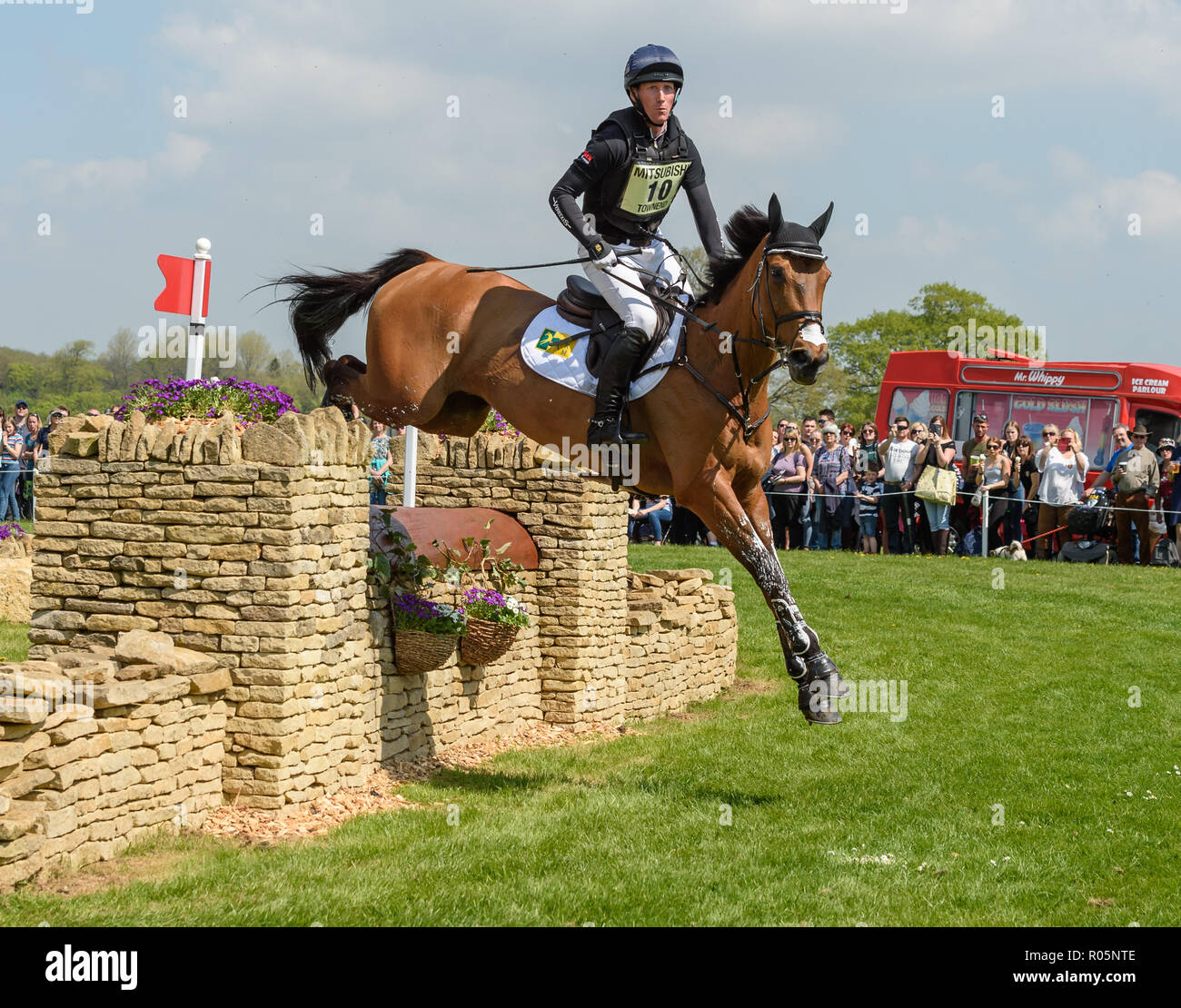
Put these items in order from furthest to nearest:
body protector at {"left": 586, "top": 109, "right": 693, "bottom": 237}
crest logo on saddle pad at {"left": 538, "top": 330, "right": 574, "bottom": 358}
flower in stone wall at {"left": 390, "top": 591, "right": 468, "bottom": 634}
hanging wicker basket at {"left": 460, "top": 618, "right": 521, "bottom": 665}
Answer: hanging wicker basket at {"left": 460, "top": 618, "right": 521, "bottom": 665} < flower in stone wall at {"left": 390, "top": 591, "right": 468, "bottom": 634} < crest logo on saddle pad at {"left": 538, "top": 330, "right": 574, "bottom": 358} < body protector at {"left": 586, "top": 109, "right": 693, "bottom": 237}

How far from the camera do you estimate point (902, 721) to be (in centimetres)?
1033

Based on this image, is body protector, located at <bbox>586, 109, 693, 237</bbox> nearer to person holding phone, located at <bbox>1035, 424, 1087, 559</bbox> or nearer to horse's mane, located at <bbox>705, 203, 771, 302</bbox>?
horse's mane, located at <bbox>705, 203, 771, 302</bbox>

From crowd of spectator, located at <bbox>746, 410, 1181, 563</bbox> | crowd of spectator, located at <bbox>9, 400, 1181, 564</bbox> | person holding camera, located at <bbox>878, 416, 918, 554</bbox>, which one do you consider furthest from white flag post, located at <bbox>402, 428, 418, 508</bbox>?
person holding camera, located at <bbox>878, 416, 918, 554</bbox>

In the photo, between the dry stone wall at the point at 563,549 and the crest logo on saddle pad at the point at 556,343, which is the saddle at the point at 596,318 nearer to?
the crest logo on saddle pad at the point at 556,343

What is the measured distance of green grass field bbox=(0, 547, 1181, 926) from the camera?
582cm

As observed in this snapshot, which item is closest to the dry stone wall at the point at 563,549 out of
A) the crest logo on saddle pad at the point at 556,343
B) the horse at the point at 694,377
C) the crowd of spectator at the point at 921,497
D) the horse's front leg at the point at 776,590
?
the horse at the point at 694,377

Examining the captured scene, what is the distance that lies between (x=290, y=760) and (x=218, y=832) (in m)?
0.56

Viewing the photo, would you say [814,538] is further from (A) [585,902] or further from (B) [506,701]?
(A) [585,902]

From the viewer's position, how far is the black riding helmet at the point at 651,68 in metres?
7.41

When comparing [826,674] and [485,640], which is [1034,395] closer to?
[485,640]

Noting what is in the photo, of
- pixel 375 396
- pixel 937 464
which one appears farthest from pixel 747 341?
pixel 937 464

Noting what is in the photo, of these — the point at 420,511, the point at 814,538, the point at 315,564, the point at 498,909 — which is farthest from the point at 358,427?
the point at 814,538

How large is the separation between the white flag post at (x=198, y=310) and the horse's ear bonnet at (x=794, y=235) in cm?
382

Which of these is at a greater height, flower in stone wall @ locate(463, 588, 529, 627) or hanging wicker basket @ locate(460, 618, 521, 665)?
flower in stone wall @ locate(463, 588, 529, 627)
